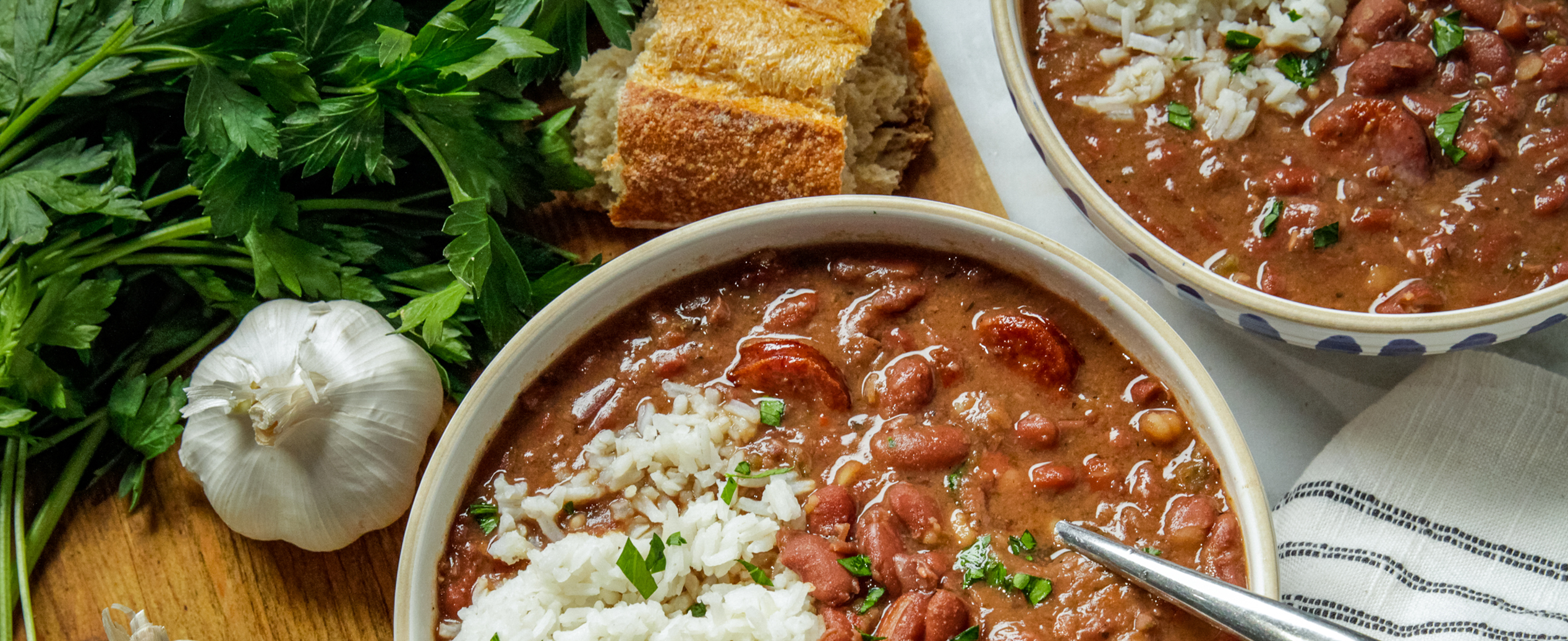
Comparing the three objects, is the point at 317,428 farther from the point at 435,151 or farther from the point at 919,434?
the point at 919,434

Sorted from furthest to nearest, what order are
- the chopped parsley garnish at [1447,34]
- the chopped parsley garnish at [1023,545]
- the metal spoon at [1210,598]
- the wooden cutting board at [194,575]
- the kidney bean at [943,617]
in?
the wooden cutting board at [194,575]
the chopped parsley garnish at [1447,34]
the chopped parsley garnish at [1023,545]
the kidney bean at [943,617]
the metal spoon at [1210,598]

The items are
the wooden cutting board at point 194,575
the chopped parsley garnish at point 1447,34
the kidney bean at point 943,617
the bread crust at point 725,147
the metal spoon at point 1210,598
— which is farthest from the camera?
the wooden cutting board at point 194,575

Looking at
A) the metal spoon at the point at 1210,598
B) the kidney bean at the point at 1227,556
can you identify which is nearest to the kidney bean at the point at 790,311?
the metal spoon at the point at 1210,598

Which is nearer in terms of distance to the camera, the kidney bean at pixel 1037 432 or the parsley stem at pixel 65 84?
the kidney bean at pixel 1037 432

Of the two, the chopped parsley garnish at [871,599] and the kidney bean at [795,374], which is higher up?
the kidney bean at [795,374]

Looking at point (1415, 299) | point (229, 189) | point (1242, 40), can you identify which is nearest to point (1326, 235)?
point (1415, 299)

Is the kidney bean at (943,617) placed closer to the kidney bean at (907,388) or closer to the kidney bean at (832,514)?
the kidney bean at (832,514)

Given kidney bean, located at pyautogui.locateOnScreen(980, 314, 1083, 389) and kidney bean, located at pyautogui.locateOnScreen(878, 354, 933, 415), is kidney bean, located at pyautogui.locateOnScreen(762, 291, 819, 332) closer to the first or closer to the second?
kidney bean, located at pyautogui.locateOnScreen(878, 354, 933, 415)
